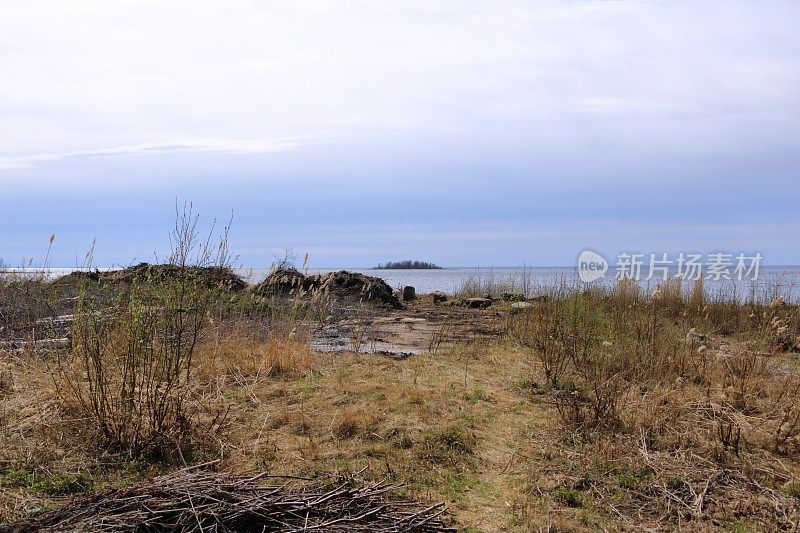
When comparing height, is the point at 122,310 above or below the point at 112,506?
above

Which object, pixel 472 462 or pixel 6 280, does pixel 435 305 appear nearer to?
pixel 6 280

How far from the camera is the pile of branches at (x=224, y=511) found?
9.48ft

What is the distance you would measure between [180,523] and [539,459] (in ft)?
8.55

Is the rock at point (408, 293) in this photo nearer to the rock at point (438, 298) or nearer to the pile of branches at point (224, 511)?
the rock at point (438, 298)

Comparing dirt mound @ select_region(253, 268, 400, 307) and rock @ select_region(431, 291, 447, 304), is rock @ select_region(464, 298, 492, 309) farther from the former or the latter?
dirt mound @ select_region(253, 268, 400, 307)

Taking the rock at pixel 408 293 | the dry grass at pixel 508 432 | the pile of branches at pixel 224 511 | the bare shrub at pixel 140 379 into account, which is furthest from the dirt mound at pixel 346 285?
the pile of branches at pixel 224 511

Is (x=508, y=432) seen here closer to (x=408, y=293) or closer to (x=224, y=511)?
(x=224, y=511)

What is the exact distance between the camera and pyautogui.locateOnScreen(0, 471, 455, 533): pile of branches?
9.48 feet

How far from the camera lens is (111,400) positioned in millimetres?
4871

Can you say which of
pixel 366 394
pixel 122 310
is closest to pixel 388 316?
pixel 366 394

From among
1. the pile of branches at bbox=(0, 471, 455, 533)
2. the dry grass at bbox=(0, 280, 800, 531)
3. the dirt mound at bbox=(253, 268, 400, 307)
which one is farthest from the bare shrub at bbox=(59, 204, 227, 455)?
the dirt mound at bbox=(253, 268, 400, 307)

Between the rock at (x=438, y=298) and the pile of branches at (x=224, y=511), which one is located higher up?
the rock at (x=438, y=298)

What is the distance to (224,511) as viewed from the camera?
118 inches

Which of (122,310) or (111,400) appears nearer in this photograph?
(111,400)
